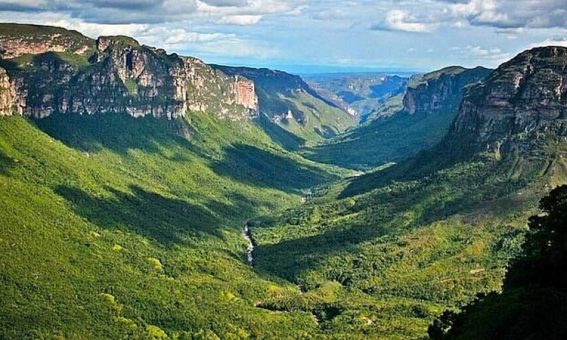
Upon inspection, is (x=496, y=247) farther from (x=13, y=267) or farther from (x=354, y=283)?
(x=13, y=267)

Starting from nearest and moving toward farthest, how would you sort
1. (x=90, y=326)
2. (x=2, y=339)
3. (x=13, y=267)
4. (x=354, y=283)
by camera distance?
(x=2, y=339)
(x=90, y=326)
(x=13, y=267)
(x=354, y=283)

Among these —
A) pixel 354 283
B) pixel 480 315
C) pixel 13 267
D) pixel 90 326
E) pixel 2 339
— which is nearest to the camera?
pixel 480 315

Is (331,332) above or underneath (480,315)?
underneath

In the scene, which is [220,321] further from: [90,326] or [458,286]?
[458,286]

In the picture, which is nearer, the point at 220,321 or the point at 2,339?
the point at 2,339

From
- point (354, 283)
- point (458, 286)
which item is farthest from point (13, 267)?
point (458, 286)

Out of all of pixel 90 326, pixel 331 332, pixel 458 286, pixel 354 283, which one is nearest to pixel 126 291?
pixel 90 326

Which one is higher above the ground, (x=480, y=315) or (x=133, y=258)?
(x=480, y=315)

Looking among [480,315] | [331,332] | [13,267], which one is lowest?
[331,332]

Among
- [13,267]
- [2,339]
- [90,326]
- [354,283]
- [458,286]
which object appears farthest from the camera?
[354,283]
